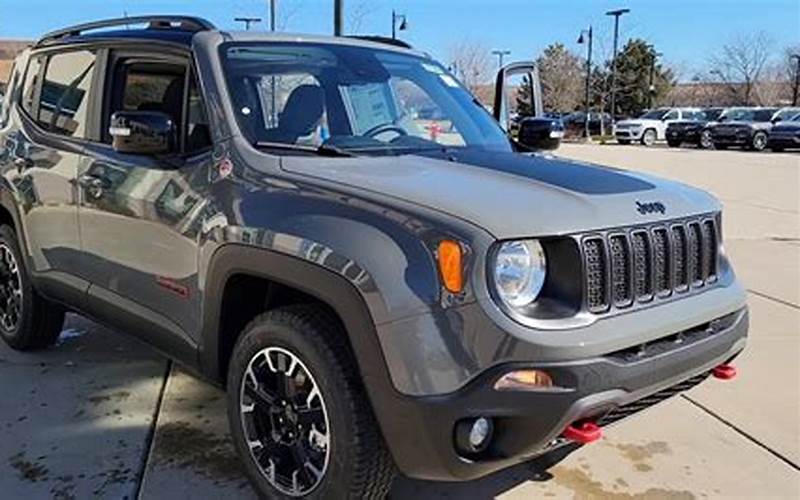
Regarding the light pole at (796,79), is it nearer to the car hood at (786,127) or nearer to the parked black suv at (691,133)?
the parked black suv at (691,133)

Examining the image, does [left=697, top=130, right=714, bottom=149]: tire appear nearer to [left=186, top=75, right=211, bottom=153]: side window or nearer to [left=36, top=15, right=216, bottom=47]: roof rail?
[left=36, top=15, right=216, bottom=47]: roof rail

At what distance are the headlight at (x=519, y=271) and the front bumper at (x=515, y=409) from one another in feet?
0.74

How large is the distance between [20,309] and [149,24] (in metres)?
2.00

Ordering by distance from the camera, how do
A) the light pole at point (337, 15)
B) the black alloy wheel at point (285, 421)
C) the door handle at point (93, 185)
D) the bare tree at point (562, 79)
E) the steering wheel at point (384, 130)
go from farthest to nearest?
the bare tree at point (562, 79), the light pole at point (337, 15), the door handle at point (93, 185), the steering wheel at point (384, 130), the black alloy wheel at point (285, 421)

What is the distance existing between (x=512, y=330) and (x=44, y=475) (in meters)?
2.17

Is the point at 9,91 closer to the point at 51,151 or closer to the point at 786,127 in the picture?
the point at 51,151

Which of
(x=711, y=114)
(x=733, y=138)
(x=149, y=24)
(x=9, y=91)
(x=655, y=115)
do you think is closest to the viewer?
(x=149, y=24)

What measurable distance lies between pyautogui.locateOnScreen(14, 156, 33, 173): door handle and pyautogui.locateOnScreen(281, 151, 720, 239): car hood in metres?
2.22

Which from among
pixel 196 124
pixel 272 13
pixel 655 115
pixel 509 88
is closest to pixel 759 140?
pixel 655 115

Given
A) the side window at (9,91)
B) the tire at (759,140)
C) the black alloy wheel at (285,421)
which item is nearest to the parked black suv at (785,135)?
the tire at (759,140)

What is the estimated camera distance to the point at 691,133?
3462cm

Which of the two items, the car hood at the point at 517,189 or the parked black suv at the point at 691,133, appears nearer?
the car hood at the point at 517,189

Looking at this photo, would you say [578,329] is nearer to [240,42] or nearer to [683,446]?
[683,446]

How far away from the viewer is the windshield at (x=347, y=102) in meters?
3.38
